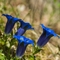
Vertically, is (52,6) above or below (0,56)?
below

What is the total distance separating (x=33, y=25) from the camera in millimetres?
4625

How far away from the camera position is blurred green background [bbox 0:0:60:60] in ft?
11.7

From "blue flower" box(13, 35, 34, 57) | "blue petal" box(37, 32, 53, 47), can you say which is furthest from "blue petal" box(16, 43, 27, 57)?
"blue petal" box(37, 32, 53, 47)

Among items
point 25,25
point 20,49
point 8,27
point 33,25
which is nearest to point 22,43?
point 20,49

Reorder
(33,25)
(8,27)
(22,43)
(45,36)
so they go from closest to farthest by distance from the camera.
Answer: (22,43) < (45,36) < (8,27) < (33,25)

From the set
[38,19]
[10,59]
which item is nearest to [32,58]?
[10,59]

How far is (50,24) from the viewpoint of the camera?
5691 mm

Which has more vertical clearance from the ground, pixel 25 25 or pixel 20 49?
pixel 25 25

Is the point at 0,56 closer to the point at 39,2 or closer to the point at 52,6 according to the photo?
the point at 39,2

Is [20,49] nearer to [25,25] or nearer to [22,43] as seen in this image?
[22,43]

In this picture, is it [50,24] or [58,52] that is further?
[50,24]

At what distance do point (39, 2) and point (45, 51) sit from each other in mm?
2227

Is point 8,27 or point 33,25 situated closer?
point 8,27

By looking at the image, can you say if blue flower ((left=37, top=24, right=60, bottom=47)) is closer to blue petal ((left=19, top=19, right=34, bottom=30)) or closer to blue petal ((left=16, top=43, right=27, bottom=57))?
blue petal ((left=19, top=19, right=34, bottom=30))
